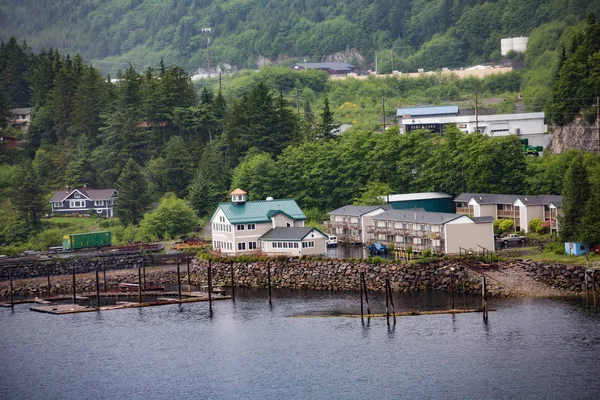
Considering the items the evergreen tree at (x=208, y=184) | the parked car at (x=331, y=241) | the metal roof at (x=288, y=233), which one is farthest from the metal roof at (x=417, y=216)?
the evergreen tree at (x=208, y=184)

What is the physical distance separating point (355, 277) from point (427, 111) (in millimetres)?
47029

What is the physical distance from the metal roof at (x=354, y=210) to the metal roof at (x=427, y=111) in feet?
109

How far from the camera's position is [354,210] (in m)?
72.4

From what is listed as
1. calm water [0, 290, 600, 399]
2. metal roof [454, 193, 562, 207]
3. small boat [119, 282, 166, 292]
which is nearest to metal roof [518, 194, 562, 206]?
metal roof [454, 193, 562, 207]

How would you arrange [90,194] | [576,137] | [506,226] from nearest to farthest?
[506,226] < [576,137] < [90,194]

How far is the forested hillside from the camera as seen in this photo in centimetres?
14988

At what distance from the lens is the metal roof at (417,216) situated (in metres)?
62.9

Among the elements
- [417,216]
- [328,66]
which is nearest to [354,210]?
[417,216]

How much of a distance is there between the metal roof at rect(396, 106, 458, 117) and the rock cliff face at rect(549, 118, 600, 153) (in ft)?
62.3

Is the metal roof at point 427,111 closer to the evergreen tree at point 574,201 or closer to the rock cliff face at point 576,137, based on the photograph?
the rock cliff face at point 576,137

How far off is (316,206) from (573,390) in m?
38.9

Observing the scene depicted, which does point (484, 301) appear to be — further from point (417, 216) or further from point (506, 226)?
point (506, 226)

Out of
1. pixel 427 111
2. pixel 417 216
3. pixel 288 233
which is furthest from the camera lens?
pixel 427 111

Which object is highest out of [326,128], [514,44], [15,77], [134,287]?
[514,44]
